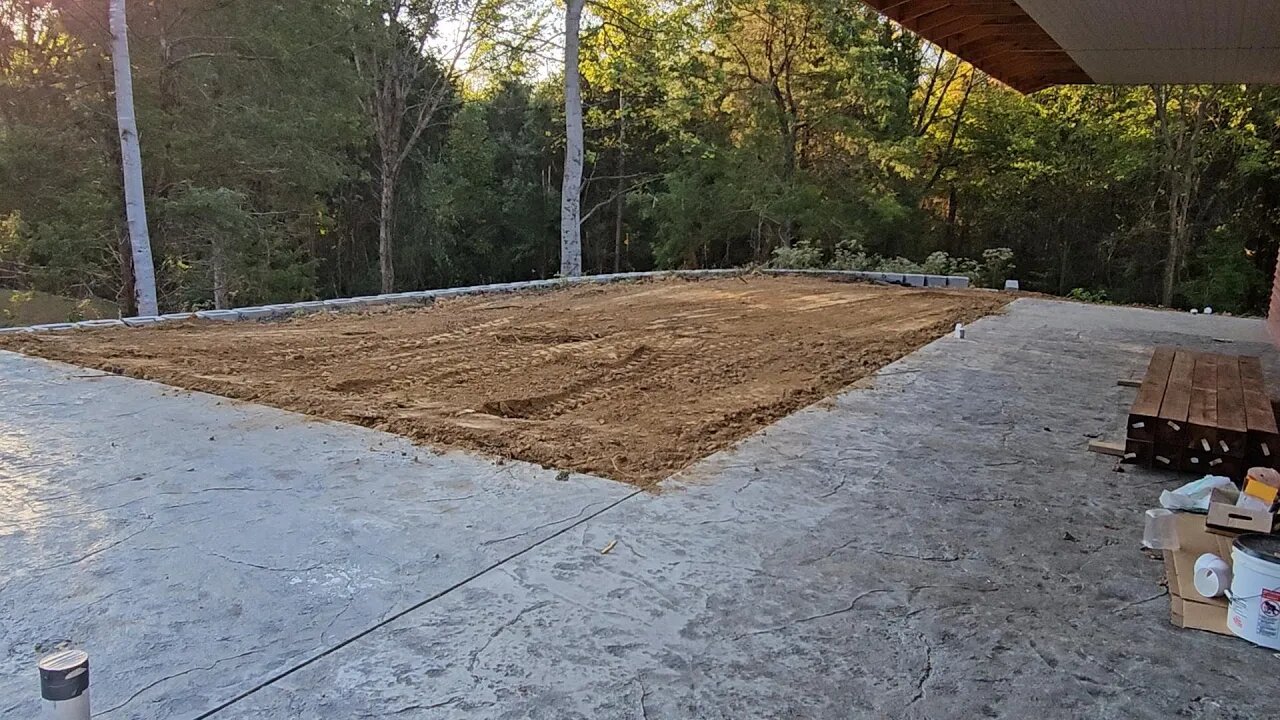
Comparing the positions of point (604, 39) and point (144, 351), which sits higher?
point (604, 39)

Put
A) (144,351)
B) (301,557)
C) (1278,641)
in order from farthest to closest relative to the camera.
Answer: (144,351)
(301,557)
(1278,641)

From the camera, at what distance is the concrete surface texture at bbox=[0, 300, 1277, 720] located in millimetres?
1721

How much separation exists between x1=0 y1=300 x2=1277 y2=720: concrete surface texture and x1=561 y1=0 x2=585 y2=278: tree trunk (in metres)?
9.43

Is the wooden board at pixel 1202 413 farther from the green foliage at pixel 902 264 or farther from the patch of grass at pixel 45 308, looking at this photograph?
the patch of grass at pixel 45 308

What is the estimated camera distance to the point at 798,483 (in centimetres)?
303

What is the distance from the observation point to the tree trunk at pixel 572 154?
502 inches

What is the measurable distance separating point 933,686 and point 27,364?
5.44 metres

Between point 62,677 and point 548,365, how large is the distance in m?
3.97

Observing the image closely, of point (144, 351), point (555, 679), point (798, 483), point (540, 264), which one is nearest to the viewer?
point (555, 679)

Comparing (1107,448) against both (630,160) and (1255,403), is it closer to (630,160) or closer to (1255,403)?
(1255,403)

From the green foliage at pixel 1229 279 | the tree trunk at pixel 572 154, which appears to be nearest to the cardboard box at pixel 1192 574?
the tree trunk at pixel 572 154

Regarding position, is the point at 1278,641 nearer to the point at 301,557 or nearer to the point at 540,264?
the point at 301,557

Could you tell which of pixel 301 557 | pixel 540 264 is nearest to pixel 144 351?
pixel 301 557

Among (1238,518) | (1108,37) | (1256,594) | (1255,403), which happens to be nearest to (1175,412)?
(1255,403)
